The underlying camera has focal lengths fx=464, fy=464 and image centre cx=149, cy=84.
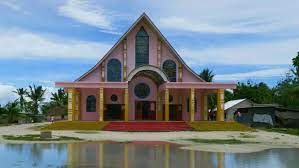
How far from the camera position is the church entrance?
43.3 m

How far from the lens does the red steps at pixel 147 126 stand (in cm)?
3637

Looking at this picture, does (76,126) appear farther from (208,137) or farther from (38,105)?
(38,105)

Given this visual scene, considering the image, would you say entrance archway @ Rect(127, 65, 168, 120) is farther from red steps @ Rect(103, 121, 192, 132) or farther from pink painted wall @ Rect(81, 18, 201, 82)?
red steps @ Rect(103, 121, 192, 132)

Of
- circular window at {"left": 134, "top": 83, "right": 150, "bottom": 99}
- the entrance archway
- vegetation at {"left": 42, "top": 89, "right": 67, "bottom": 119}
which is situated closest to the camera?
the entrance archway

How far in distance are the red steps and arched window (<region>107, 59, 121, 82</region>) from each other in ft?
20.2

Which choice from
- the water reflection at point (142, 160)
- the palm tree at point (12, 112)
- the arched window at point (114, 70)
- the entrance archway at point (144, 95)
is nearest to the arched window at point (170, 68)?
the entrance archway at point (144, 95)

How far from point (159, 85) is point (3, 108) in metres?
25.9

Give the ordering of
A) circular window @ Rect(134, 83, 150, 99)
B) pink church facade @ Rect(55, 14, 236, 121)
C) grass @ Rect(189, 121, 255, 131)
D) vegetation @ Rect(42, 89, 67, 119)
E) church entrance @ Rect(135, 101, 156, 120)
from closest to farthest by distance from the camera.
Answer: grass @ Rect(189, 121, 255, 131), pink church facade @ Rect(55, 14, 236, 121), church entrance @ Rect(135, 101, 156, 120), circular window @ Rect(134, 83, 150, 99), vegetation @ Rect(42, 89, 67, 119)

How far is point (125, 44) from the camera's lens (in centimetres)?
4256

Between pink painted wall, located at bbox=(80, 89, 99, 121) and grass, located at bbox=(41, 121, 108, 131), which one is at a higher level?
pink painted wall, located at bbox=(80, 89, 99, 121)

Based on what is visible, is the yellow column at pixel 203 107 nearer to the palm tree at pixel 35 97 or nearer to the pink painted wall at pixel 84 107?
the pink painted wall at pixel 84 107

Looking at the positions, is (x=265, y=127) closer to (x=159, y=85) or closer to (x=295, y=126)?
(x=295, y=126)

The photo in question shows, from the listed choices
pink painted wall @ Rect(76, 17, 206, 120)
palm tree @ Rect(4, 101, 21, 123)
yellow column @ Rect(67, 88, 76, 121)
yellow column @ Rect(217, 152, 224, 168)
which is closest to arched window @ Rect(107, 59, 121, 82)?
pink painted wall @ Rect(76, 17, 206, 120)

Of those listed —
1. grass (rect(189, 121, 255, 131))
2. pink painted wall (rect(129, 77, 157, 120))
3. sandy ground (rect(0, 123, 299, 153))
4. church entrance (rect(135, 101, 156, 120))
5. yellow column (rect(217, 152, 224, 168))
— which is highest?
pink painted wall (rect(129, 77, 157, 120))
